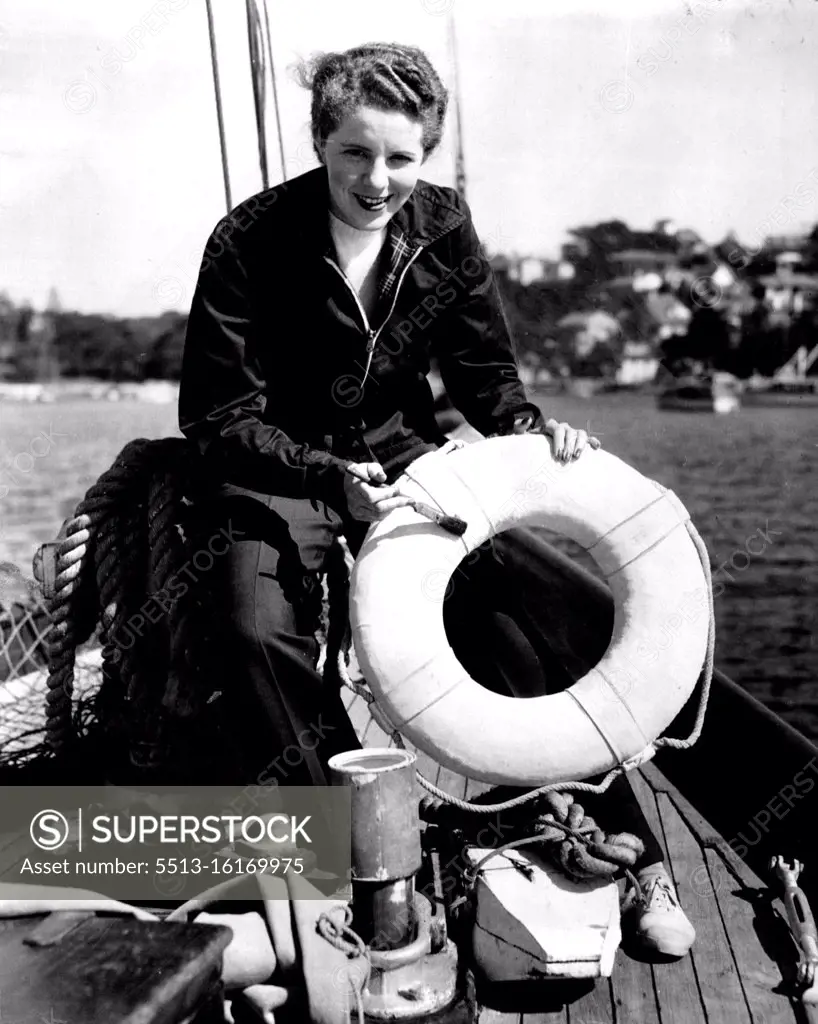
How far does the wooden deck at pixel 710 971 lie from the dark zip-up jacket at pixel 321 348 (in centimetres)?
84

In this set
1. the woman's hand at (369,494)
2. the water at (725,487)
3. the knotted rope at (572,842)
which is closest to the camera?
the knotted rope at (572,842)

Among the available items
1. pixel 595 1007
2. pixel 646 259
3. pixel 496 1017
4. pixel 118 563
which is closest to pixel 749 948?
pixel 595 1007

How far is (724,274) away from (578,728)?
3347 centimetres

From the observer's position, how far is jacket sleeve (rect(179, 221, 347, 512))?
1.82m

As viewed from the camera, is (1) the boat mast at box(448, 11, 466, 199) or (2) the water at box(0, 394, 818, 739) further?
(2) the water at box(0, 394, 818, 739)

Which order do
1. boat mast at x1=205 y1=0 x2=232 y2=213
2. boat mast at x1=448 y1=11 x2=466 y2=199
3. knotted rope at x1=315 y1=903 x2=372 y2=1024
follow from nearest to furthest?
knotted rope at x1=315 y1=903 x2=372 y2=1024 < boat mast at x1=205 y1=0 x2=232 y2=213 < boat mast at x1=448 y1=11 x2=466 y2=199

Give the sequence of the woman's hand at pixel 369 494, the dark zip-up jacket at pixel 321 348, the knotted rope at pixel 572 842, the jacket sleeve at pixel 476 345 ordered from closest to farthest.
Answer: the knotted rope at pixel 572 842 < the woman's hand at pixel 369 494 < the dark zip-up jacket at pixel 321 348 < the jacket sleeve at pixel 476 345

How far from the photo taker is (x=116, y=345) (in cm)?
2622

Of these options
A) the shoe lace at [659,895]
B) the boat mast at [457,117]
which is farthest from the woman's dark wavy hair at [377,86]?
the shoe lace at [659,895]

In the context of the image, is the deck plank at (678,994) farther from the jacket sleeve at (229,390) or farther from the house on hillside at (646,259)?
the house on hillside at (646,259)

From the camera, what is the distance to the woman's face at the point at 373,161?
176 cm

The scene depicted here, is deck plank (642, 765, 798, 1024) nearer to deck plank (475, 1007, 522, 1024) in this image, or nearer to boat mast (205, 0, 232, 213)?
deck plank (475, 1007, 522, 1024)

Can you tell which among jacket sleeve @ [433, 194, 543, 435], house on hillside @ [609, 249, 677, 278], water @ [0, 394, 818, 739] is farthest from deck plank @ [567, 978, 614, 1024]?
house on hillside @ [609, 249, 677, 278]

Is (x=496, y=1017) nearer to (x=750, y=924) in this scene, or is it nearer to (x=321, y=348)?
(x=750, y=924)
